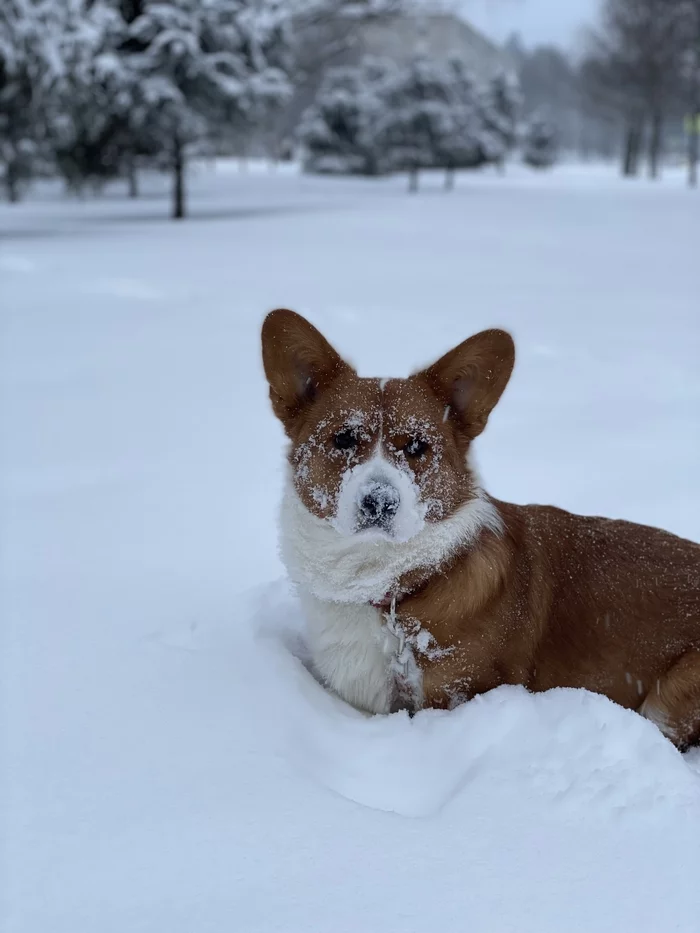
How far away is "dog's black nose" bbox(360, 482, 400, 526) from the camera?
2.28 m

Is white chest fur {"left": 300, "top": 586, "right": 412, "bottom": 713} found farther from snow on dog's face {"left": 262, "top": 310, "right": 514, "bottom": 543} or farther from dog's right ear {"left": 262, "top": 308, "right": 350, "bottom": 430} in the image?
dog's right ear {"left": 262, "top": 308, "right": 350, "bottom": 430}

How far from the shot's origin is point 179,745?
2.18 m

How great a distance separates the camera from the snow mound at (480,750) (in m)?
2.06

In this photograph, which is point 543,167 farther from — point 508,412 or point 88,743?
point 88,743

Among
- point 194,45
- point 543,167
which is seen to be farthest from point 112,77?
point 543,167

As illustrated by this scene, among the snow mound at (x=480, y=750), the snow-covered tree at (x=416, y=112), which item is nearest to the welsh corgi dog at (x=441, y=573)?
the snow mound at (x=480, y=750)

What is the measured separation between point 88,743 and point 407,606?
963 mm

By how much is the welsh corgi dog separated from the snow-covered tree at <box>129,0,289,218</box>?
1615 cm

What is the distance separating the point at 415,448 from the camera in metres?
2.46

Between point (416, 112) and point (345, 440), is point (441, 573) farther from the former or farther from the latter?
point (416, 112)

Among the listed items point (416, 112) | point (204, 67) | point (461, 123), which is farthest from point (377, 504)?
point (461, 123)

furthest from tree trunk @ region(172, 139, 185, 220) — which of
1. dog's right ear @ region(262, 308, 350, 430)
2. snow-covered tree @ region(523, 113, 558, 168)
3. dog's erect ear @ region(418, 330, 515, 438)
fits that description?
snow-covered tree @ region(523, 113, 558, 168)

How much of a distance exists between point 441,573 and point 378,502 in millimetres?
381

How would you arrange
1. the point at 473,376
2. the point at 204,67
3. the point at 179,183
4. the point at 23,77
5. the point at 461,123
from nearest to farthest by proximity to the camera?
the point at 473,376, the point at 23,77, the point at 204,67, the point at 179,183, the point at 461,123
